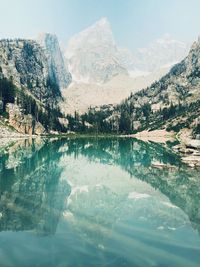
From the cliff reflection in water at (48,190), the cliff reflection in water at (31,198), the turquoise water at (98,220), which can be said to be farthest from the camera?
the cliff reflection in water at (48,190)

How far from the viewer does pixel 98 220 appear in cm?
4741

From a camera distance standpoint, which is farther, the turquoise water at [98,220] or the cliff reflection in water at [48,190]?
the cliff reflection in water at [48,190]

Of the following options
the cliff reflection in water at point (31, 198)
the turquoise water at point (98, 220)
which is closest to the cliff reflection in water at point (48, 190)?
the cliff reflection in water at point (31, 198)

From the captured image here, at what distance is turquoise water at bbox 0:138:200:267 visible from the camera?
33.9 metres

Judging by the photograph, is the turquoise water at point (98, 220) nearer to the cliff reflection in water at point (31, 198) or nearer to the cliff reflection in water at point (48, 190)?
the cliff reflection in water at point (31, 198)

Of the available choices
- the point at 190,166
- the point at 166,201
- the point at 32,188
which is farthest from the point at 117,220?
the point at 190,166

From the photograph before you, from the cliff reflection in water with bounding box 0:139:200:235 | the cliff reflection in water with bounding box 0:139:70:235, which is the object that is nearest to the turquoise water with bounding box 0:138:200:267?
the cliff reflection in water with bounding box 0:139:70:235

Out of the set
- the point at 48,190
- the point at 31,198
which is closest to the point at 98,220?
the point at 31,198

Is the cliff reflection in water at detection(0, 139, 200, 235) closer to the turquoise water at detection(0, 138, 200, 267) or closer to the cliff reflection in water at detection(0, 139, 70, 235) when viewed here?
the cliff reflection in water at detection(0, 139, 70, 235)

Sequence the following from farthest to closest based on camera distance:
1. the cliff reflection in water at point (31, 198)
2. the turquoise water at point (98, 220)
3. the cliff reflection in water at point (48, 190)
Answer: the cliff reflection in water at point (48, 190)
the cliff reflection in water at point (31, 198)
the turquoise water at point (98, 220)

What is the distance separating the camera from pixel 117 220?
155 ft

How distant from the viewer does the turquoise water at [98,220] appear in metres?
33.9

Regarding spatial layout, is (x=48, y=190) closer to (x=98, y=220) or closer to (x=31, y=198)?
(x=31, y=198)

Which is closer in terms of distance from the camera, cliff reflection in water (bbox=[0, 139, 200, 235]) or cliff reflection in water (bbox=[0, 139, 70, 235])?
cliff reflection in water (bbox=[0, 139, 70, 235])
